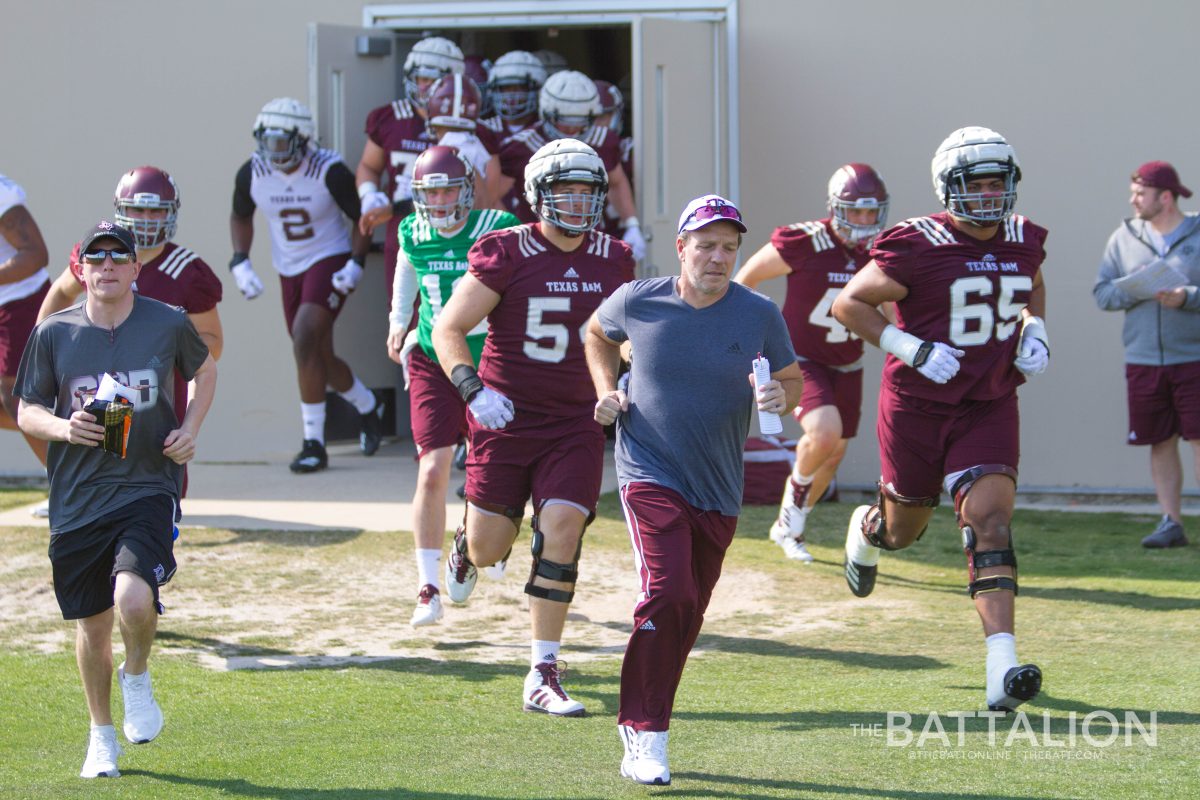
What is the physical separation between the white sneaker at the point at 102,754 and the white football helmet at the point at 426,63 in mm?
6295

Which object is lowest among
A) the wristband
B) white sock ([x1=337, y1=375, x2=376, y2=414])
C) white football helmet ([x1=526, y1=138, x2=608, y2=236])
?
white sock ([x1=337, y1=375, x2=376, y2=414])

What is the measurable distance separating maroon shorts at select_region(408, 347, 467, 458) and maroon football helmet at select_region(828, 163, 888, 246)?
2.31 meters

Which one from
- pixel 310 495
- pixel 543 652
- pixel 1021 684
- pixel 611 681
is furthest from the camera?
pixel 310 495

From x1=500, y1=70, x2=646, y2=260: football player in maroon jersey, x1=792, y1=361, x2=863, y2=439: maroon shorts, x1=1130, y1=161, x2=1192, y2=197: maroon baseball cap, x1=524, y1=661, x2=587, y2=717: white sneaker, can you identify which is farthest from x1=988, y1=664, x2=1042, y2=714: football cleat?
x1=500, y1=70, x2=646, y2=260: football player in maroon jersey

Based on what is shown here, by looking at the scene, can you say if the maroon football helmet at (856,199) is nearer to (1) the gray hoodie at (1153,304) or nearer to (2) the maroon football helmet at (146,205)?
(1) the gray hoodie at (1153,304)

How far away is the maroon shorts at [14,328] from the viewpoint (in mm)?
8570

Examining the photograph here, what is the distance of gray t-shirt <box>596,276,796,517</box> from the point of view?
4934 millimetres

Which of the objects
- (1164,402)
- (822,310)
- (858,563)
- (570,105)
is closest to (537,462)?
(858,563)

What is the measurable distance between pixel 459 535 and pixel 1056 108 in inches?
217

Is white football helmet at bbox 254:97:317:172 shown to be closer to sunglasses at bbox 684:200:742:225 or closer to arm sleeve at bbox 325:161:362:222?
arm sleeve at bbox 325:161:362:222

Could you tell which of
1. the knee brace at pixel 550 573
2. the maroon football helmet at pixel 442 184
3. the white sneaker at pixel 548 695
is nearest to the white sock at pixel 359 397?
the maroon football helmet at pixel 442 184

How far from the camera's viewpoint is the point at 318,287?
10.7 meters

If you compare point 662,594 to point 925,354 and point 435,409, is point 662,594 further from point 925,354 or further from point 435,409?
point 435,409

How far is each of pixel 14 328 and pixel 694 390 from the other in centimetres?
505
